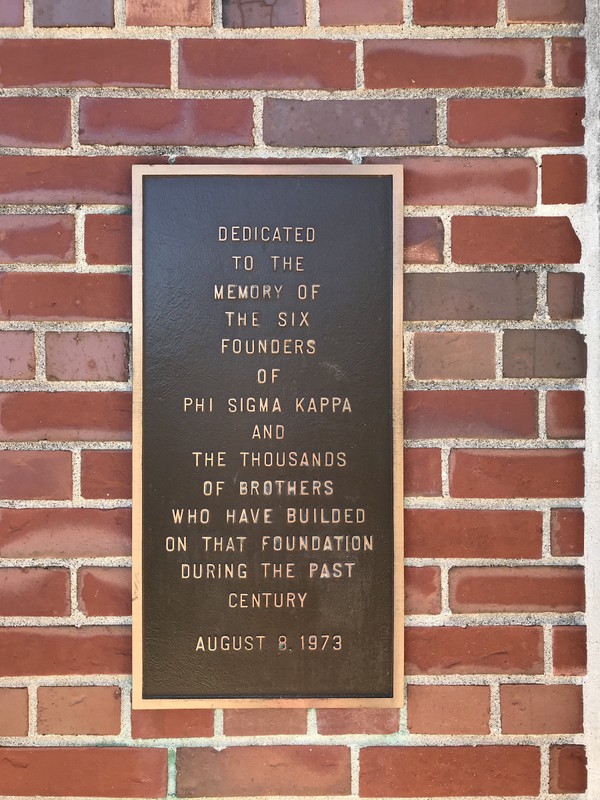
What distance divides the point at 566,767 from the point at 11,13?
68.7 inches

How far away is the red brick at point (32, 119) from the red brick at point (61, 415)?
1.56 feet

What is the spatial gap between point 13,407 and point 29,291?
22cm

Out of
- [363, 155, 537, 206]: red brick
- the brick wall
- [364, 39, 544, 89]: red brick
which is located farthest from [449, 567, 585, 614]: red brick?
[364, 39, 544, 89]: red brick

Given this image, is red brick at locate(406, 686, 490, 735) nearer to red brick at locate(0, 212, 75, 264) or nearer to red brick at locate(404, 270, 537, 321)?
red brick at locate(404, 270, 537, 321)

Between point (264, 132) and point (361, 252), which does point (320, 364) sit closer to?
point (361, 252)

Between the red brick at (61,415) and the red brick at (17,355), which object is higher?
the red brick at (17,355)

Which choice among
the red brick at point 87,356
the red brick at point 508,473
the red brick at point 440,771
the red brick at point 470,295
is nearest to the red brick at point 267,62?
the red brick at point 470,295

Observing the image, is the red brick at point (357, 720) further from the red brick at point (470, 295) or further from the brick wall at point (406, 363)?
the red brick at point (470, 295)

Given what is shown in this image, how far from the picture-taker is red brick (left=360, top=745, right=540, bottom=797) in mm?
1278

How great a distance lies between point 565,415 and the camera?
128 cm

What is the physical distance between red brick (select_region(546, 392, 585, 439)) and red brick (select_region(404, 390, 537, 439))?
0.03 meters

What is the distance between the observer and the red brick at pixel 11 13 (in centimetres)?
125

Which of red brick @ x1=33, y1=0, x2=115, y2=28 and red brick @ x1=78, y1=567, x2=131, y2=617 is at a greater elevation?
red brick @ x1=33, y1=0, x2=115, y2=28

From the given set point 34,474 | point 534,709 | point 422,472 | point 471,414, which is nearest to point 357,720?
point 534,709
